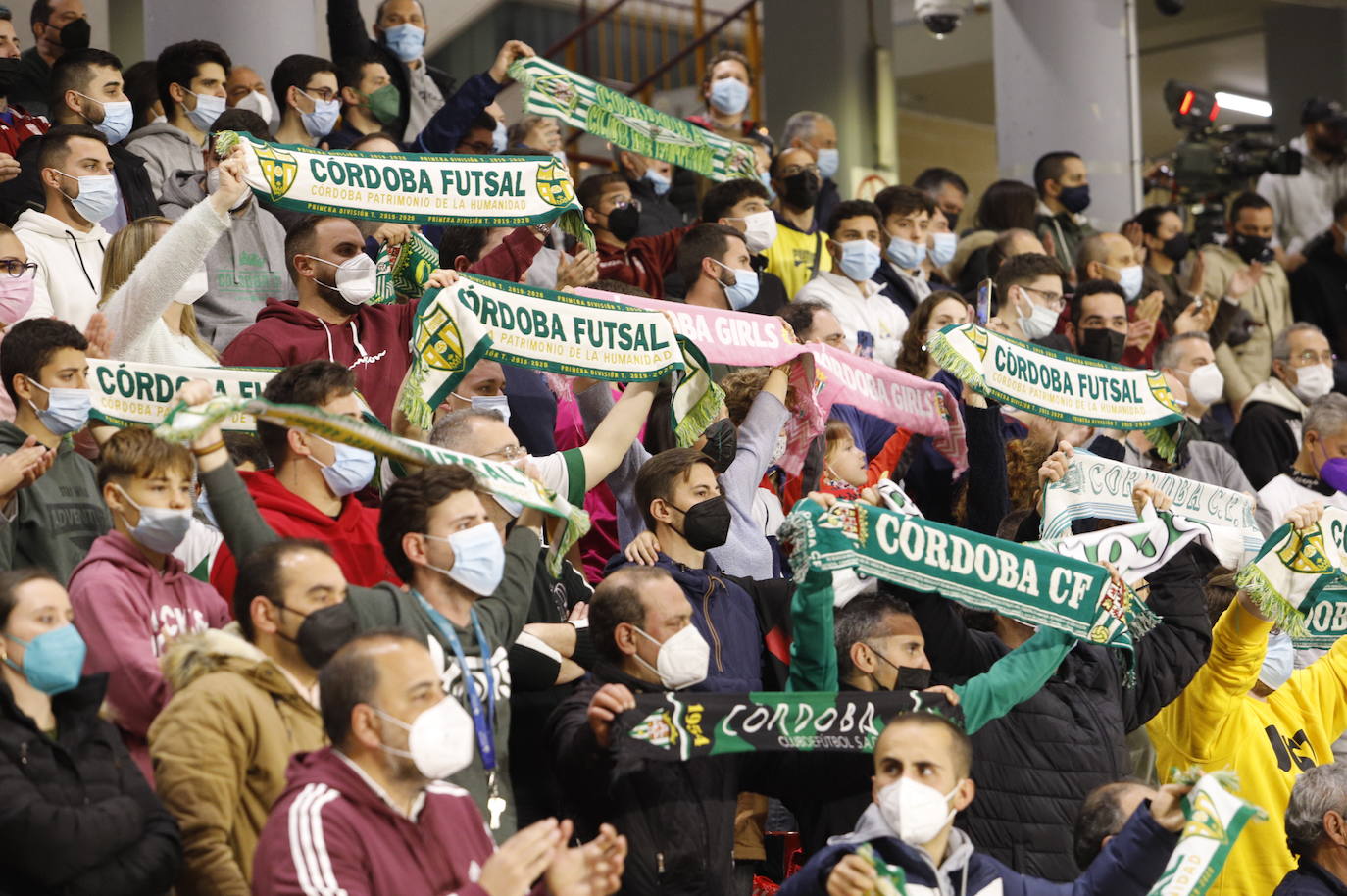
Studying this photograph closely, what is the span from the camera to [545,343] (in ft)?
18.9

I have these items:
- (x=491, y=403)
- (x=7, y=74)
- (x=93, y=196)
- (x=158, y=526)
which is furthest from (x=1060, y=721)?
(x=7, y=74)

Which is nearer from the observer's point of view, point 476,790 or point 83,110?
point 476,790

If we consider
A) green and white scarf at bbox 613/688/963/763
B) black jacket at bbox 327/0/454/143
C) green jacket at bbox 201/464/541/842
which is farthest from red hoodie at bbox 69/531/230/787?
black jacket at bbox 327/0/454/143

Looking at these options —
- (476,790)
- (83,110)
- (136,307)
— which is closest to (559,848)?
(476,790)

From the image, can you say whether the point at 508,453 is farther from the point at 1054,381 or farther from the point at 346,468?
the point at 1054,381

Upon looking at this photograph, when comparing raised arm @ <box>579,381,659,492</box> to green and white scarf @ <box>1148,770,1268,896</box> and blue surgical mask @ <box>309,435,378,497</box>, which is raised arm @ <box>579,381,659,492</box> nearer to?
blue surgical mask @ <box>309,435,378,497</box>

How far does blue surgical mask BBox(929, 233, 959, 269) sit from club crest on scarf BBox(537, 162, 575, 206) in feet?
10.8

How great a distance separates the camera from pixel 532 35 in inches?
672

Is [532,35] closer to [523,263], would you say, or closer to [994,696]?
[523,263]

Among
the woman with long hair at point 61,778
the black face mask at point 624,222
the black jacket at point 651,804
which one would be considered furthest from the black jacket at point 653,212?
the woman with long hair at point 61,778

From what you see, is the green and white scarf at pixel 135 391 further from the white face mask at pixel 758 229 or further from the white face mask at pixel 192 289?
the white face mask at pixel 758 229

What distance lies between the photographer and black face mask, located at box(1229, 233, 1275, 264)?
1070cm

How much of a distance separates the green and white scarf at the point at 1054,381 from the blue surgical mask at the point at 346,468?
88.3 inches

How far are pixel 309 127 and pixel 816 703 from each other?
4.20 meters
